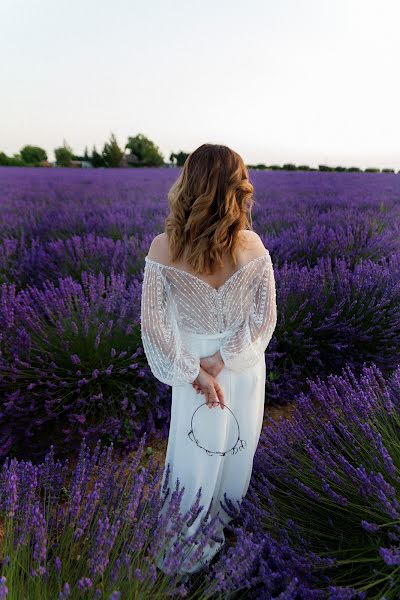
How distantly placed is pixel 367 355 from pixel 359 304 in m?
0.30

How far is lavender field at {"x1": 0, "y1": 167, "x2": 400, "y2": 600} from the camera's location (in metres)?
1.08

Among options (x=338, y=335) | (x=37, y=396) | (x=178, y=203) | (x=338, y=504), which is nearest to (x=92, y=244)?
(x=37, y=396)

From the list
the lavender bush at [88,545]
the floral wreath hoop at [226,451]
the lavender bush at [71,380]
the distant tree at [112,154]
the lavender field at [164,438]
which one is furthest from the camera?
the distant tree at [112,154]

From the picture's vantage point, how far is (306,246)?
3.63 meters

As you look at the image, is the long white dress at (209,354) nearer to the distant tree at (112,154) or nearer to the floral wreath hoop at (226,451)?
the floral wreath hoop at (226,451)

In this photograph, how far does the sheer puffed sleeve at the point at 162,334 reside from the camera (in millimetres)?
1348

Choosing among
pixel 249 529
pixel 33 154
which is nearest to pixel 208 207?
pixel 249 529

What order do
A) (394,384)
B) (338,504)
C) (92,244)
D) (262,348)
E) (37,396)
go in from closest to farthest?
(338,504)
(262,348)
(394,384)
(37,396)
(92,244)

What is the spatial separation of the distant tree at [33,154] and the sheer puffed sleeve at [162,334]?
42214mm

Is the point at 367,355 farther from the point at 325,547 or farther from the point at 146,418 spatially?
the point at 325,547

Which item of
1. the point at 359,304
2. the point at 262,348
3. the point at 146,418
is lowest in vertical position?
the point at 146,418

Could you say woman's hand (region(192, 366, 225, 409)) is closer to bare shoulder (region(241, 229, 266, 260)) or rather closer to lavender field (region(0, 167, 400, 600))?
lavender field (region(0, 167, 400, 600))

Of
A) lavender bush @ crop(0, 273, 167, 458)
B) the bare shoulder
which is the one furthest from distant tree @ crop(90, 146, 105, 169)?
the bare shoulder

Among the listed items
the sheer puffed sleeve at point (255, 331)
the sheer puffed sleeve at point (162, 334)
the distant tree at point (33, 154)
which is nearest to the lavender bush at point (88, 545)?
the sheer puffed sleeve at point (162, 334)
